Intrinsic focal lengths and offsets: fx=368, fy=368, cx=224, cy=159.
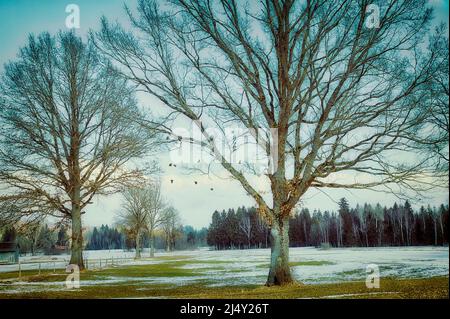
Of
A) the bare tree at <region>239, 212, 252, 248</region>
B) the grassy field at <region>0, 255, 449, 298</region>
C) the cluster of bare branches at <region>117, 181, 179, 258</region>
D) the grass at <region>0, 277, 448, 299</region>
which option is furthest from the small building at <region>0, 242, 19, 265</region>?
the grass at <region>0, 277, 448, 299</region>

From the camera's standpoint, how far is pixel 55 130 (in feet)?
70.7

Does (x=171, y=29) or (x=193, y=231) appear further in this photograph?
(x=193, y=231)

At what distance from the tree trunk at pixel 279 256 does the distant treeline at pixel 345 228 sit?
59134 millimetres

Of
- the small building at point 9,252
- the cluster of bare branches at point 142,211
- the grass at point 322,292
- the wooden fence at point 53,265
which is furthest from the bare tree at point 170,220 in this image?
the grass at point 322,292

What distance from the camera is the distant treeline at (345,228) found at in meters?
75.0

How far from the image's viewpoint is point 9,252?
57.5m

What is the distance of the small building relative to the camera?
183ft

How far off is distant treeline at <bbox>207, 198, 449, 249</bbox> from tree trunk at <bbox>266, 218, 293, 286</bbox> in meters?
59.1

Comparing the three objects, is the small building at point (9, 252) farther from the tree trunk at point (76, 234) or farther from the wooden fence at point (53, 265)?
the tree trunk at point (76, 234)

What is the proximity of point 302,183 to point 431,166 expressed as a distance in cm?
451

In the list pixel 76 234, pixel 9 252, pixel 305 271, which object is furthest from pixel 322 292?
pixel 9 252

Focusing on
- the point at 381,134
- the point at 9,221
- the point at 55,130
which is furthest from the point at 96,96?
the point at 381,134

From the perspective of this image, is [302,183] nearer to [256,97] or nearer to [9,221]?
[256,97]
